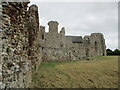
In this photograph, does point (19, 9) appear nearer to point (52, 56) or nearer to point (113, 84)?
point (113, 84)

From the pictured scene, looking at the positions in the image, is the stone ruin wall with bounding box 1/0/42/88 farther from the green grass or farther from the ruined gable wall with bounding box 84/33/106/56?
the ruined gable wall with bounding box 84/33/106/56

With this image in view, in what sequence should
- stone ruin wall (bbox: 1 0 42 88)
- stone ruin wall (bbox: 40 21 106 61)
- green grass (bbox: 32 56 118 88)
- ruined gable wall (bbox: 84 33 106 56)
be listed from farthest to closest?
ruined gable wall (bbox: 84 33 106 56)
stone ruin wall (bbox: 40 21 106 61)
green grass (bbox: 32 56 118 88)
stone ruin wall (bbox: 1 0 42 88)

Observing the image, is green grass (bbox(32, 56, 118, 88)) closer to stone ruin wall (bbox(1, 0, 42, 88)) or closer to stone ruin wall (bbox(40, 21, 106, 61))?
stone ruin wall (bbox(1, 0, 42, 88))

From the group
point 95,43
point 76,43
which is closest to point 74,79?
point 76,43

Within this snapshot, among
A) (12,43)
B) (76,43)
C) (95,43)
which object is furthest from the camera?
(95,43)

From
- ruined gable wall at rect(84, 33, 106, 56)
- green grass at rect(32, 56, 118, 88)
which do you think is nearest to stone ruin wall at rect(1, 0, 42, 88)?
green grass at rect(32, 56, 118, 88)

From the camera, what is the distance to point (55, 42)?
91.6 feet

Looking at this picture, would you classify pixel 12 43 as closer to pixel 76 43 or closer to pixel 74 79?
pixel 74 79

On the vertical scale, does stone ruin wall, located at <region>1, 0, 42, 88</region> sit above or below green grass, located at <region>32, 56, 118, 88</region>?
above

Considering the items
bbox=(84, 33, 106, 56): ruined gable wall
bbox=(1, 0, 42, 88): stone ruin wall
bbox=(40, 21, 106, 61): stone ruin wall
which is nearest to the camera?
bbox=(1, 0, 42, 88): stone ruin wall

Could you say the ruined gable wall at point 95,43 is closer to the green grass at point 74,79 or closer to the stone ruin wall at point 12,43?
Result: the green grass at point 74,79

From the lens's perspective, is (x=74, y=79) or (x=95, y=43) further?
(x=95, y=43)

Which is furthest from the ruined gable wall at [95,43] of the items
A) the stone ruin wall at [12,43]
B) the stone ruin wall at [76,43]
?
the stone ruin wall at [12,43]

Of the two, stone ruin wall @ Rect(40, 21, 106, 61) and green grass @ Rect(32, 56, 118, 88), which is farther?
stone ruin wall @ Rect(40, 21, 106, 61)
